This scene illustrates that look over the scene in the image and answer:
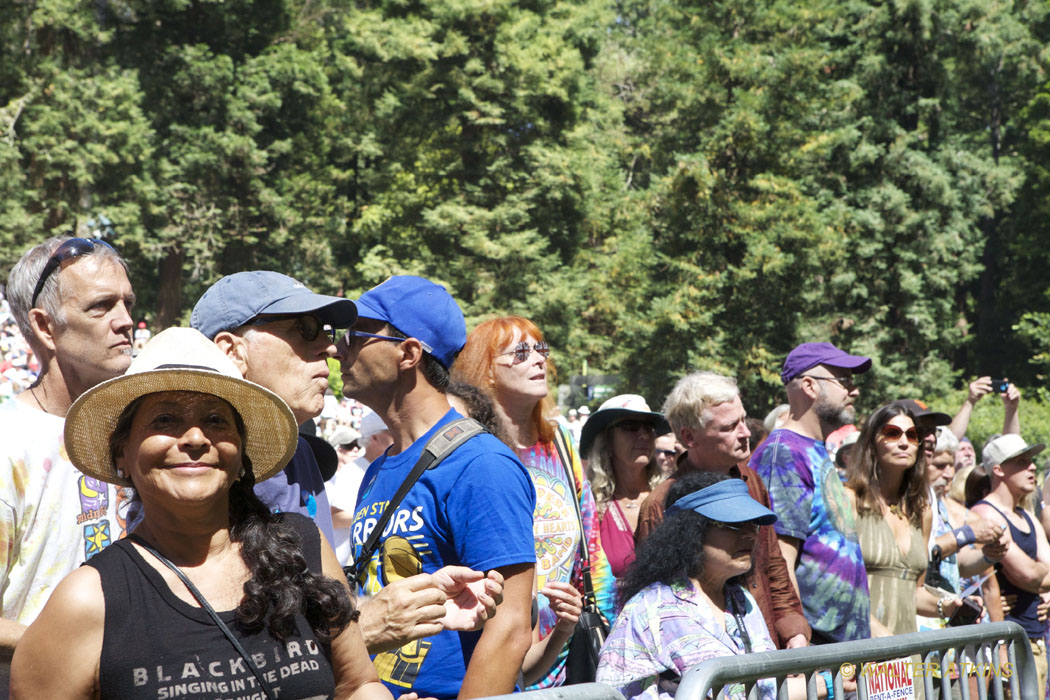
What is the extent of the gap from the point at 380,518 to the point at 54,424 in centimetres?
88

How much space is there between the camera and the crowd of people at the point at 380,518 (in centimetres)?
216

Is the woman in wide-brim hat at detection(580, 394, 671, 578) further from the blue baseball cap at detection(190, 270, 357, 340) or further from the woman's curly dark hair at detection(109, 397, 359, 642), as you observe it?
the woman's curly dark hair at detection(109, 397, 359, 642)

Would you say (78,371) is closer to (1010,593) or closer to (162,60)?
(1010,593)

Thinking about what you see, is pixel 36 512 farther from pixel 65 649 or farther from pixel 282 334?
pixel 65 649

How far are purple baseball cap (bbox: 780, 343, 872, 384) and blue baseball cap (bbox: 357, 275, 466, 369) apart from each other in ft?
A: 9.57

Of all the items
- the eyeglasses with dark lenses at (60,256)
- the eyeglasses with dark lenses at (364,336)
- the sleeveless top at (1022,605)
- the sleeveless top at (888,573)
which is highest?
the eyeglasses with dark lenses at (60,256)

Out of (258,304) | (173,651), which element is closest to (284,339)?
(258,304)

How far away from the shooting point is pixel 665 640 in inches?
144

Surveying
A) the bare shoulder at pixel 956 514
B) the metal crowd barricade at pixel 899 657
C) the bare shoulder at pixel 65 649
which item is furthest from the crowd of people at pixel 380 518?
the bare shoulder at pixel 956 514

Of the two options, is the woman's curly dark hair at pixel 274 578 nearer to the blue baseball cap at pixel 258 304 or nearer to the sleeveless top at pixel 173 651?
the sleeveless top at pixel 173 651

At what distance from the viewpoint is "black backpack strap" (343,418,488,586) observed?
297cm

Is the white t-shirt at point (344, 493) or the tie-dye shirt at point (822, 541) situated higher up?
the white t-shirt at point (344, 493)

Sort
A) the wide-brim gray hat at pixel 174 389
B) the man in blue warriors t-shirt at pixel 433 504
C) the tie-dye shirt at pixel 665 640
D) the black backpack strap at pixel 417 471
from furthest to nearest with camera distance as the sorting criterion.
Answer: the tie-dye shirt at pixel 665 640, the black backpack strap at pixel 417 471, the man in blue warriors t-shirt at pixel 433 504, the wide-brim gray hat at pixel 174 389

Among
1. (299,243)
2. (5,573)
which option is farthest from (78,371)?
(299,243)
